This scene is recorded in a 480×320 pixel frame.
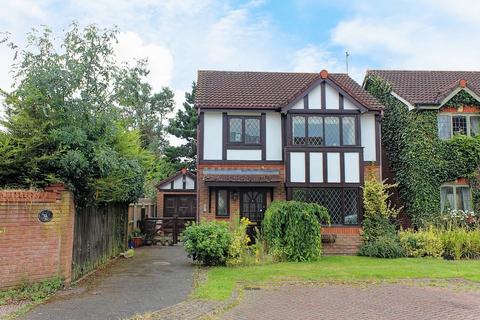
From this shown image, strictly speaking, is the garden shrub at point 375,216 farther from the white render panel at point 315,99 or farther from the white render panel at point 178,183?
the white render panel at point 178,183

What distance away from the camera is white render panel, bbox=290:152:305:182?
17.2 m

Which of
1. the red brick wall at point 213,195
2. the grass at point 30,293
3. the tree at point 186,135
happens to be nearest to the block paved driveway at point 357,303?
the grass at point 30,293

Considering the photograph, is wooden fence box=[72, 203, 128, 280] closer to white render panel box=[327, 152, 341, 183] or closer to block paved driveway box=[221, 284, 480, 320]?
block paved driveway box=[221, 284, 480, 320]

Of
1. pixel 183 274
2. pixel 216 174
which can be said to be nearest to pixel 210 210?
pixel 216 174

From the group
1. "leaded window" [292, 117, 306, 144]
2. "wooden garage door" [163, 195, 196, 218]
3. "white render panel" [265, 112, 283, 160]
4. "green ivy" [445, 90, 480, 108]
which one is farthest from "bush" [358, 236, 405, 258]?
"wooden garage door" [163, 195, 196, 218]

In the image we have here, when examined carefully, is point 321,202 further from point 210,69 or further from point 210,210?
point 210,69

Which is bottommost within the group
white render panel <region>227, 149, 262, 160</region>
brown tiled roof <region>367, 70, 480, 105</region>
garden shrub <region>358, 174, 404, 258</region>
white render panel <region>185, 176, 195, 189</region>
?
garden shrub <region>358, 174, 404, 258</region>

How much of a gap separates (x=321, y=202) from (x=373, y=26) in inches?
282

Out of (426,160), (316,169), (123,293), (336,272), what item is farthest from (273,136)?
(123,293)

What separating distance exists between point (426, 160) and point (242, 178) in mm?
8251

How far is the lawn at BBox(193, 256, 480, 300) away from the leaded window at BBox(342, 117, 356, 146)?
17.5 ft

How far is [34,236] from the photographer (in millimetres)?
8961

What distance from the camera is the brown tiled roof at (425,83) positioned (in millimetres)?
18683

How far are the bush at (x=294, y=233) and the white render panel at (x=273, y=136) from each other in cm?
379
